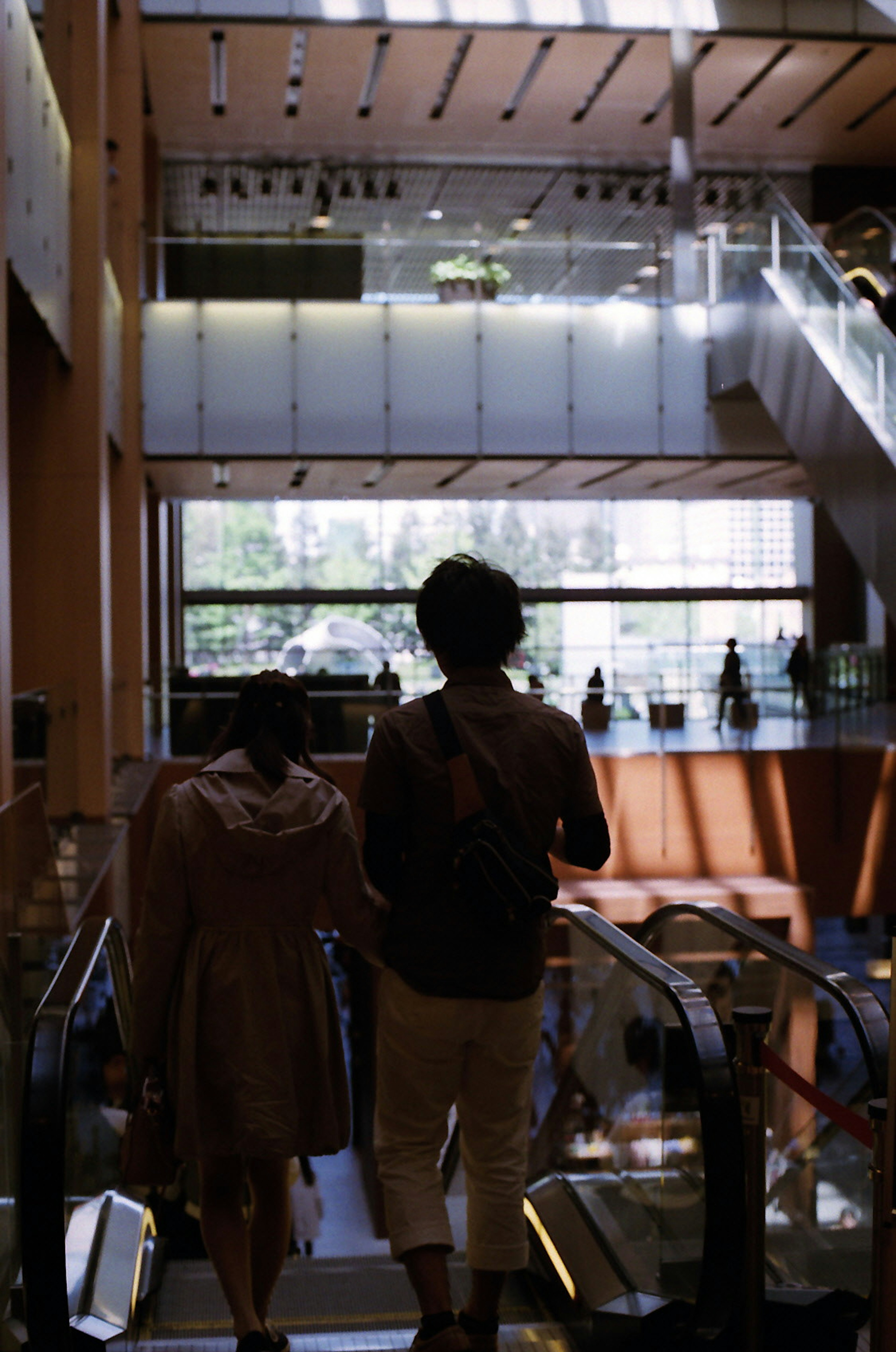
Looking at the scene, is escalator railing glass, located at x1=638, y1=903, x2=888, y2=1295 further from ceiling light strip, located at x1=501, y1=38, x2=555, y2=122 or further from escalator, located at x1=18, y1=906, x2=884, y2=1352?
ceiling light strip, located at x1=501, y1=38, x2=555, y2=122

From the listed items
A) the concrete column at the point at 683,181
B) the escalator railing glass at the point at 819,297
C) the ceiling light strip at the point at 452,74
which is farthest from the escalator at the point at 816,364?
the ceiling light strip at the point at 452,74

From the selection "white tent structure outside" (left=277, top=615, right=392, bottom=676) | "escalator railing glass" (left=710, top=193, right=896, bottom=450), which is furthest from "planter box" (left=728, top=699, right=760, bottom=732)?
"white tent structure outside" (left=277, top=615, right=392, bottom=676)

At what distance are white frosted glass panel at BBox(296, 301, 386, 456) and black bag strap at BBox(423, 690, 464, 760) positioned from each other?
1357 centimetres

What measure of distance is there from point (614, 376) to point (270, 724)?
13907 mm

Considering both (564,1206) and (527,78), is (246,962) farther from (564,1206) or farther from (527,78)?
(527,78)

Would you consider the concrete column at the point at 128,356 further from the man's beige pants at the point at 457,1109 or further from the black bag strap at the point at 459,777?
the black bag strap at the point at 459,777

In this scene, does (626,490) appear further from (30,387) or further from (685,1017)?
(685,1017)

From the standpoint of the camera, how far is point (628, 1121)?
4.82 meters

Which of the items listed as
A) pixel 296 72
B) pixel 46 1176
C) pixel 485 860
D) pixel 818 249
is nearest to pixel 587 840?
pixel 485 860

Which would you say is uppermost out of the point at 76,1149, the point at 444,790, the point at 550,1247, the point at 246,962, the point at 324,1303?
the point at 444,790

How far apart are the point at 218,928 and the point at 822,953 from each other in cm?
1534

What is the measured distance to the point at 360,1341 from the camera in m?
3.48

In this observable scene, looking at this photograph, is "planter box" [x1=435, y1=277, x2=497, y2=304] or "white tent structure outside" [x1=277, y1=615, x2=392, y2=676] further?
"white tent structure outside" [x1=277, y1=615, x2=392, y2=676]

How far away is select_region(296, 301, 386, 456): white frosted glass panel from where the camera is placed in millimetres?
15984
